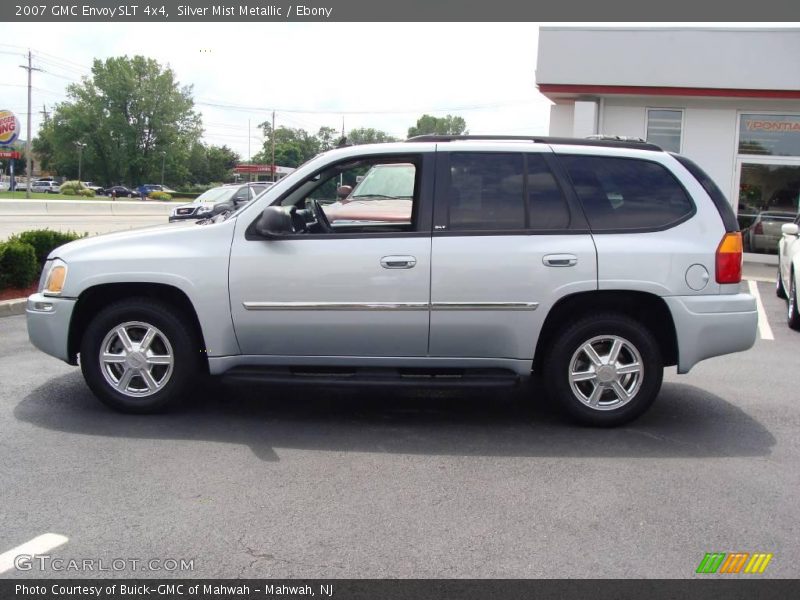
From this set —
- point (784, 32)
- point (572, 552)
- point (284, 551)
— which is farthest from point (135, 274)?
point (784, 32)

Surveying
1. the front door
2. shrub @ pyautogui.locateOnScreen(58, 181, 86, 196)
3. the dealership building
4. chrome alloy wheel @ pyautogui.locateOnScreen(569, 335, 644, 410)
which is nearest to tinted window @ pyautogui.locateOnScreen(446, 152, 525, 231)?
the front door

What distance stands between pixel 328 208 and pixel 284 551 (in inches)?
130

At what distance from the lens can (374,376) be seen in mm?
5715

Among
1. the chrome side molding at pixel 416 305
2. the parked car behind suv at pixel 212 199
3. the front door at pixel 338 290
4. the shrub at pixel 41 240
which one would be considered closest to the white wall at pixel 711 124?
the parked car behind suv at pixel 212 199

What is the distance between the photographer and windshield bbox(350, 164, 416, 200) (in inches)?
242

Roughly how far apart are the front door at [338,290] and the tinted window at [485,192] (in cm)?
20

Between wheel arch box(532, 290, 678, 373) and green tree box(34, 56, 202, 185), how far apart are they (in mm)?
99621

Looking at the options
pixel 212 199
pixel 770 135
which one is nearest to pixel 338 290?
pixel 770 135

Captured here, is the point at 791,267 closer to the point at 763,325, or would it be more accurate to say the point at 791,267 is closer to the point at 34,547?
the point at 763,325

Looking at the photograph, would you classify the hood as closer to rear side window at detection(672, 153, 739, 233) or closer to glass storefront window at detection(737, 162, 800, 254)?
rear side window at detection(672, 153, 739, 233)

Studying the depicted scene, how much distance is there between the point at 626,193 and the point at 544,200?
1.93 ft

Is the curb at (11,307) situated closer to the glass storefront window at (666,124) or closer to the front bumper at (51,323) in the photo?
the front bumper at (51,323)

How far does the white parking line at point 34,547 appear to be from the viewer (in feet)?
11.9

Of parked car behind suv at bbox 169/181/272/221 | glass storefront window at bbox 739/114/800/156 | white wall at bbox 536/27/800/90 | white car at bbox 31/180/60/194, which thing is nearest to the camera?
white wall at bbox 536/27/800/90
